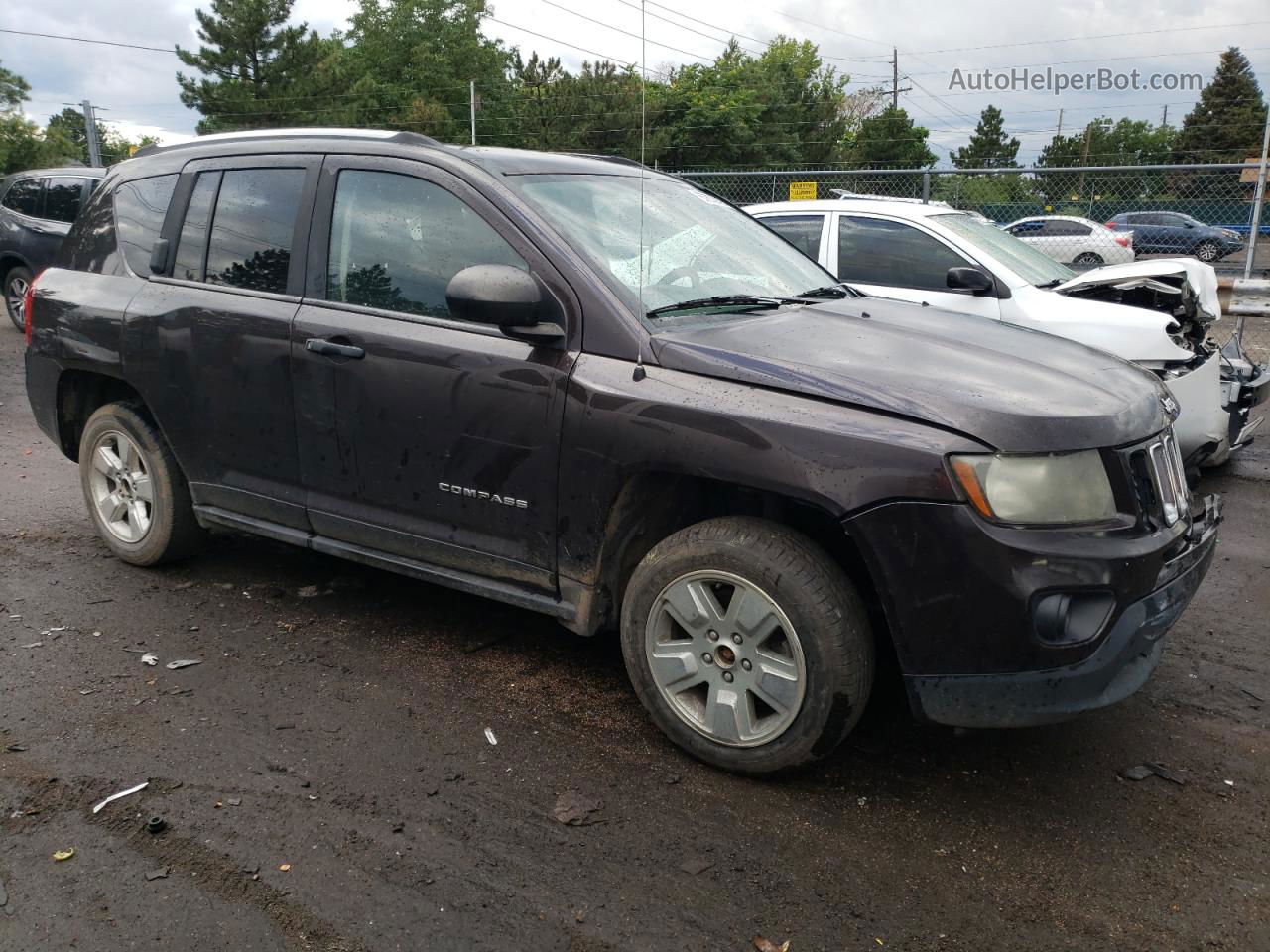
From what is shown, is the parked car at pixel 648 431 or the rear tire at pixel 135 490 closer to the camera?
the parked car at pixel 648 431

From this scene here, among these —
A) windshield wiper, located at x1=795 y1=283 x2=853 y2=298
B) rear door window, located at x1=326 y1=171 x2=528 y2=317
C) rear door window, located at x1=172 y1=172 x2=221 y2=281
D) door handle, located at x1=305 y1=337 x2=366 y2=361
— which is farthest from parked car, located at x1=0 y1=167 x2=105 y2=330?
windshield wiper, located at x1=795 y1=283 x2=853 y2=298

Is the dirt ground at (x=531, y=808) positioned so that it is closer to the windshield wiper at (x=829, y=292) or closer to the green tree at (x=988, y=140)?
the windshield wiper at (x=829, y=292)

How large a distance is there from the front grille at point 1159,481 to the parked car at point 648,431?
0.01m

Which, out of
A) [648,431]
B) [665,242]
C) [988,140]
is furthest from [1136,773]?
[988,140]

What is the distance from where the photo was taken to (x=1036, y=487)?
277 centimetres

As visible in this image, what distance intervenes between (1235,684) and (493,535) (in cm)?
279

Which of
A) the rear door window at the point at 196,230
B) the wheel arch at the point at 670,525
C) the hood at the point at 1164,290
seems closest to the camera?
the wheel arch at the point at 670,525

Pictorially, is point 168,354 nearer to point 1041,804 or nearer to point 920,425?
point 920,425

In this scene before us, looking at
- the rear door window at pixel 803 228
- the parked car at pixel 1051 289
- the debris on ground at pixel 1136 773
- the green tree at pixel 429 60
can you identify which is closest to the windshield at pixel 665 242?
the parked car at pixel 1051 289

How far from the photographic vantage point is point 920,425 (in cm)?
280

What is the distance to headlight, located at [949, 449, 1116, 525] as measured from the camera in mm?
2734

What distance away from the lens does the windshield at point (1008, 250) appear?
7.06 meters

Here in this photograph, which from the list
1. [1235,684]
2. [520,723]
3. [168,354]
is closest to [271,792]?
[520,723]

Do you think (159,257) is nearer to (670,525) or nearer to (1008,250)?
(670,525)
